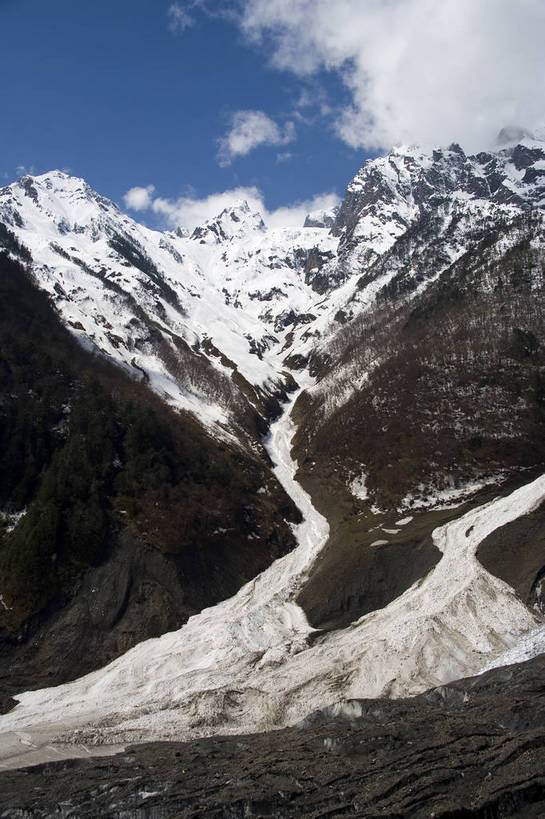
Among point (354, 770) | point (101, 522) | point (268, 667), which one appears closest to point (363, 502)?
point (101, 522)

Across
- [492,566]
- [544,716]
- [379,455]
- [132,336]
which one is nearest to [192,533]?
[492,566]

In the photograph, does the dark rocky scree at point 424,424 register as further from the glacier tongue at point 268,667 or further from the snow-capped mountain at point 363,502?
the glacier tongue at point 268,667

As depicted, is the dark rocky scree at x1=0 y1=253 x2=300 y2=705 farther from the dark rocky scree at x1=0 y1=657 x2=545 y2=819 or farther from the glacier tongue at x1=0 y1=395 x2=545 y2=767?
the dark rocky scree at x1=0 y1=657 x2=545 y2=819

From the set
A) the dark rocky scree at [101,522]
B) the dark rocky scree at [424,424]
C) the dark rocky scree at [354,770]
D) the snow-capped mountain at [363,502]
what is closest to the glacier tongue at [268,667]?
the snow-capped mountain at [363,502]

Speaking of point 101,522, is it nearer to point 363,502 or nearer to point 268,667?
point 268,667

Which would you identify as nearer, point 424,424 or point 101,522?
point 101,522

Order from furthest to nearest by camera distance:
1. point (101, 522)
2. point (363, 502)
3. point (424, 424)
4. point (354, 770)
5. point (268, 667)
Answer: point (424, 424), point (363, 502), point (101, 522), point (268, 667), point (354, 770)

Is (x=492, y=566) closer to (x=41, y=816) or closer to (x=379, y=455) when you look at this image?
(x=41, y=816)
